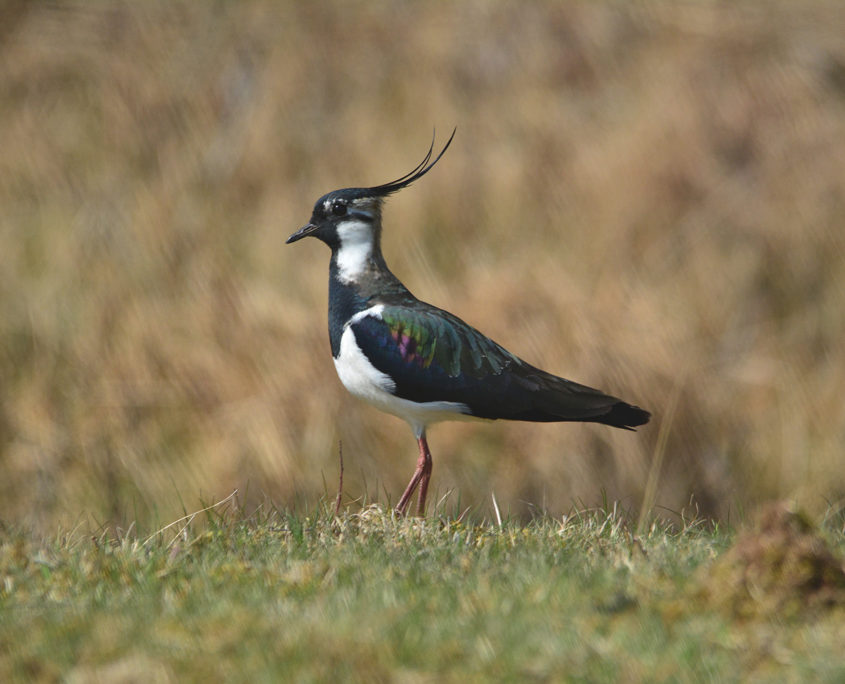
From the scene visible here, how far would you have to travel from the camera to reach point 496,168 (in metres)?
13.2

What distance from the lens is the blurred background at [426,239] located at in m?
10.6

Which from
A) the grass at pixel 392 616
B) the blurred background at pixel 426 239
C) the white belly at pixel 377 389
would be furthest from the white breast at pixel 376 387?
the blurred background at pixel 426 239

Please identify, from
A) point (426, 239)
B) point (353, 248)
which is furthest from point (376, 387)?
point (426, 239)

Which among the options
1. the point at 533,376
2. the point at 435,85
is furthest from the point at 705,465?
the point at 435,85

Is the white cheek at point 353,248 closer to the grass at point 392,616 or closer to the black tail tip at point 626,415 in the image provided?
the black tail tip at point 626,415

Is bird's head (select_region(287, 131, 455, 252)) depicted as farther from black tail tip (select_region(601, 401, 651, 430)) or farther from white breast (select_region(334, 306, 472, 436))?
black tail tip (select_region(601, 401, 651, 430))

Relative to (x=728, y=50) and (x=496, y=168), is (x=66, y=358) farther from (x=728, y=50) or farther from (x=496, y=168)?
(x=728, y=50)

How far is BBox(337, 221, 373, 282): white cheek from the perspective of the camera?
5.98 metres

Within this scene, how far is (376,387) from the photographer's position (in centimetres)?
568

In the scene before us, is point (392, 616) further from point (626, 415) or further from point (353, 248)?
point (353, 248)

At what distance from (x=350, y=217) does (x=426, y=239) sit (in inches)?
246

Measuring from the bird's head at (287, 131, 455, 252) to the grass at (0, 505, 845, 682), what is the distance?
5.90 ft

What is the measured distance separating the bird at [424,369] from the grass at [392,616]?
1033 mm

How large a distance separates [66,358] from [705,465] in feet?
19.3
